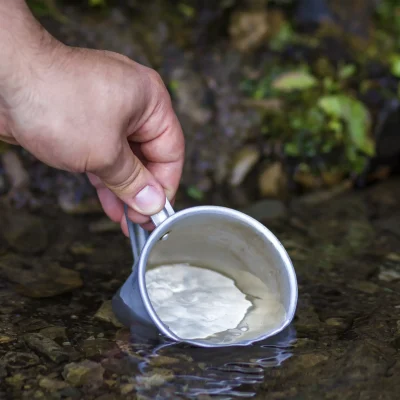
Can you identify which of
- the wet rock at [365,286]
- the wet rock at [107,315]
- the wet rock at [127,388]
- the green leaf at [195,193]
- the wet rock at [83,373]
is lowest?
the green leaf at [195,193]

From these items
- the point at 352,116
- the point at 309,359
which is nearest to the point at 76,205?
the point at 309,359

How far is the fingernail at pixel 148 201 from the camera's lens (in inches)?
70.5

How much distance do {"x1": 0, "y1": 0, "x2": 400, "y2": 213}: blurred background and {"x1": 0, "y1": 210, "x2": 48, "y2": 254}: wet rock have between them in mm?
822

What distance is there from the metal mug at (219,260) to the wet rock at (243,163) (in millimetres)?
1415

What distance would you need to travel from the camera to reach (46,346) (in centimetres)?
185

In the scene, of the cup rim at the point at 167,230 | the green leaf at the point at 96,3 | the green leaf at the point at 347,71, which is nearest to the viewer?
the cup rim at the point at 167,230

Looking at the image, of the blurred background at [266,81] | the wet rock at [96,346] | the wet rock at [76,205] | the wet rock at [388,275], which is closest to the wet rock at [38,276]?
the wet rock at [96,346]

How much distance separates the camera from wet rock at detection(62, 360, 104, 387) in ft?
5.51

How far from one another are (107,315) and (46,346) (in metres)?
0.28

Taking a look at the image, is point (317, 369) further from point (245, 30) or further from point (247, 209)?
point (245, 30)

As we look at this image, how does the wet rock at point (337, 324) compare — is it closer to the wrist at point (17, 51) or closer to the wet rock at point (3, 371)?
the wet rock at point (3, 371)

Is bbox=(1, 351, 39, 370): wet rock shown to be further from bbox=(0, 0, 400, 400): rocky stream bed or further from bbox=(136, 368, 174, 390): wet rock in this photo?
bbox=(136, 368, 174, 390): wet rock

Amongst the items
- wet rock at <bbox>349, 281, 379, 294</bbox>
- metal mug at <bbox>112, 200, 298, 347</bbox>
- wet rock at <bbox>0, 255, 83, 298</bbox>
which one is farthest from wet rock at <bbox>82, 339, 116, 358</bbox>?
wet rock at <bbox>349, 281, 379, 294</bbox>

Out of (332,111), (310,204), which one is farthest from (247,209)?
(332,111)
